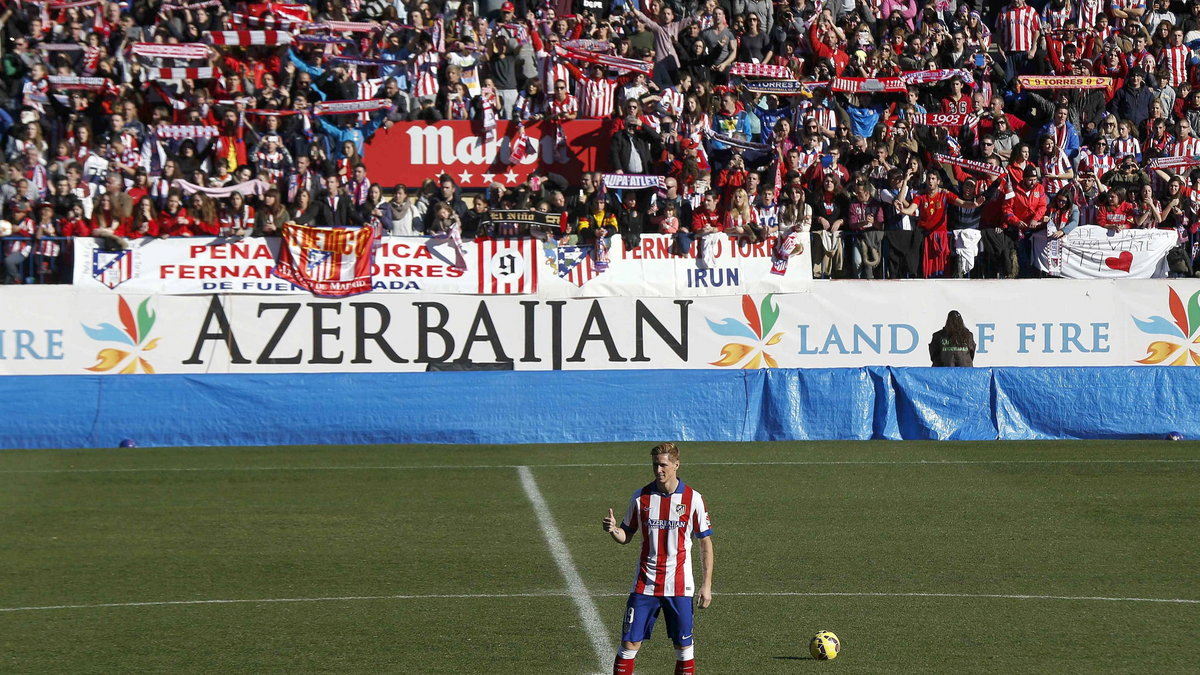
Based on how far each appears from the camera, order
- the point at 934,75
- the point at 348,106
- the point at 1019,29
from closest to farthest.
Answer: the point at 348,106 < the point at 934,75 < the point at 1019,29

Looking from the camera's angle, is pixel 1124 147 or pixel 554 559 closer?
pixel 554 559

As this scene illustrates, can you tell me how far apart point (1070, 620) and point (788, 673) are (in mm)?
2588

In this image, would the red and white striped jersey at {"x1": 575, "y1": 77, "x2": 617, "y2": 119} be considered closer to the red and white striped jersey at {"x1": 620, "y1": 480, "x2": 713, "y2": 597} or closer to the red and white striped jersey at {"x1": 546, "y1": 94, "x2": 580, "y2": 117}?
the red and white striped jersey at {"x1": 546, "y1": 94, "x2": 580, "y2": 117}

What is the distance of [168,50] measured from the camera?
24.2m

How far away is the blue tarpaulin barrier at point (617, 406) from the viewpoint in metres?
20.2

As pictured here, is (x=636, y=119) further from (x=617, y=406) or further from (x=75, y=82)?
(x=75, y=82)

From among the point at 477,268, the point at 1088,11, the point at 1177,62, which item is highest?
the point at 1088,11

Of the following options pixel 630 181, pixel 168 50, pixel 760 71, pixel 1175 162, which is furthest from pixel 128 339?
pixel 1175 162

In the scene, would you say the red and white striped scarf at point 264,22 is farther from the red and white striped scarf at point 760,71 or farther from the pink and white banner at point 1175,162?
the pink and white banner at point 1175,162

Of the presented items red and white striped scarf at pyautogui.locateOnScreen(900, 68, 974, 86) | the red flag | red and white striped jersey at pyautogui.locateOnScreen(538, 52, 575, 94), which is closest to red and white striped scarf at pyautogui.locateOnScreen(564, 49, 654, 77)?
red and white striped jersey at pyautogui.locateOnScreen(538, 52, 575, 94)

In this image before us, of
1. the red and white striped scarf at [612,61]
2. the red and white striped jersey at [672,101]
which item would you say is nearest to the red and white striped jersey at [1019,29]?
the red and white striped jersey at [672,101]

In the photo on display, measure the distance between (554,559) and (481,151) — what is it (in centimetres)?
1299

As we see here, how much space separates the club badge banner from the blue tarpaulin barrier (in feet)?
8.52

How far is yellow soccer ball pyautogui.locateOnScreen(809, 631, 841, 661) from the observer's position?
30.2ft
